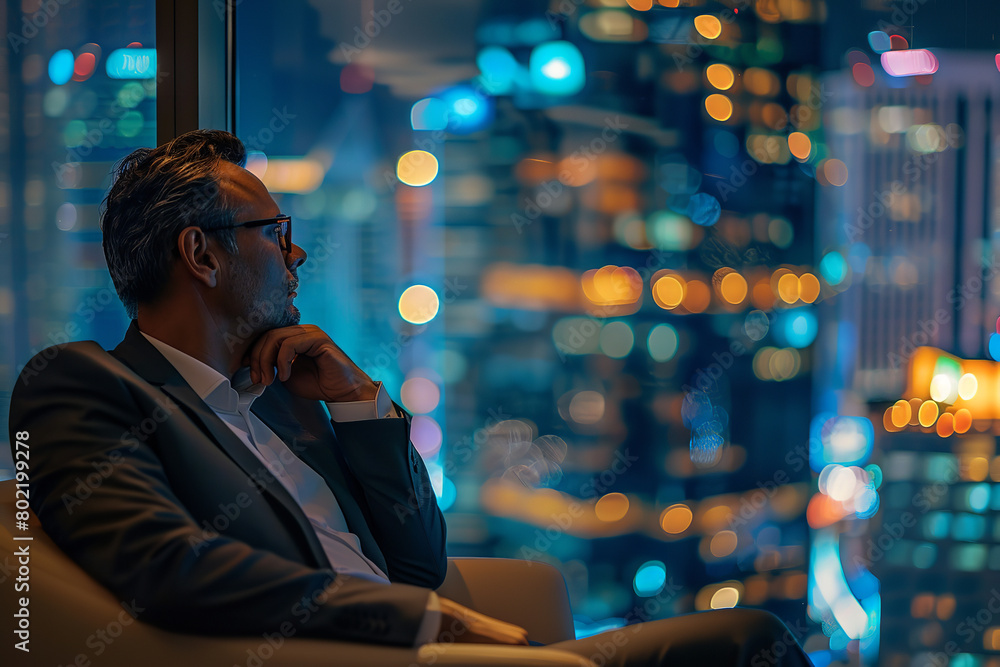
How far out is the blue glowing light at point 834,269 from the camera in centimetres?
209

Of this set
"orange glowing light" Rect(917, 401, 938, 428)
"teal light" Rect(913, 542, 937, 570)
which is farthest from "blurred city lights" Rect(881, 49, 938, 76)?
"teal light" Rect(913, 542, 937, 570)

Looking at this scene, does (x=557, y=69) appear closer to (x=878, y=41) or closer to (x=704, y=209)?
(x=704, y=209)

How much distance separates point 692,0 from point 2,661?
2246 mm

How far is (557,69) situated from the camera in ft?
6.64

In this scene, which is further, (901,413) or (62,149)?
(901,413)

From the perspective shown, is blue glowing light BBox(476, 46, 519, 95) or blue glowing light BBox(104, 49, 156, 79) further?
blue glowing light BBox(476, 46, 519, 95)

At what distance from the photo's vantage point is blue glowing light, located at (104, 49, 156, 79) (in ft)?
6.09

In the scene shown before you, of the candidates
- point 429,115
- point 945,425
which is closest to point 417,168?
point 429,115

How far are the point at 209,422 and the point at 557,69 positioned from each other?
1485mm

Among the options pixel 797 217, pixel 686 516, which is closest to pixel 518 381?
pixel 686 516

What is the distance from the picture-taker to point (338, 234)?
2.04 m

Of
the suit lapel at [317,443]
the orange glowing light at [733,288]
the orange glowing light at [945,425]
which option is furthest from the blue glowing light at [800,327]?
the suit lapel at [317,443]

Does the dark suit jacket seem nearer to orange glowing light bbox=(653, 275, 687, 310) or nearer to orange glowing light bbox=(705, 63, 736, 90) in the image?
orange glowing light bbox=(653, 275, 687, 310)

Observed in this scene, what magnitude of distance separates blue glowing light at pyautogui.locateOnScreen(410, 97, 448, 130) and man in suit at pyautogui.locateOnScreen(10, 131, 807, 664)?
780 mm
